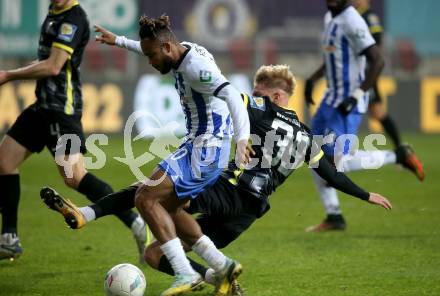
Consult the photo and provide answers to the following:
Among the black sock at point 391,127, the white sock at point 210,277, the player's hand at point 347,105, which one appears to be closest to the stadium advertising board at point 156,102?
the black sock at point 391,127

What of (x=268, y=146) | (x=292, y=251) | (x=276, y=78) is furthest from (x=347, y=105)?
(x=268, y=146)

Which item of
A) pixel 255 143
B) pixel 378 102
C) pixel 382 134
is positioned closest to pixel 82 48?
pixel 255 143

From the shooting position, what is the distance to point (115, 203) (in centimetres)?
620

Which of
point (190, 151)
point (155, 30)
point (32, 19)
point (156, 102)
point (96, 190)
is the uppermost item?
point (155, 30)

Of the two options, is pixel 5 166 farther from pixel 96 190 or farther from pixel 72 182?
pixel 96 190

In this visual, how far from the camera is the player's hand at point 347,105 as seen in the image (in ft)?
29.5

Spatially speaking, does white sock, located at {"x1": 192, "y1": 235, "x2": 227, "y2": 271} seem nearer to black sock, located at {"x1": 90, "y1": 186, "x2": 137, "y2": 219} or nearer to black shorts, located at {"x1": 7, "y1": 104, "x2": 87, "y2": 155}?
black sock, located at {"x1": 90, "y1": 186, "x2": 137, "y2": 219}

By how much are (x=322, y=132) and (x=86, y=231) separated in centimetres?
258

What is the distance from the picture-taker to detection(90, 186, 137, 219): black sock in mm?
6160

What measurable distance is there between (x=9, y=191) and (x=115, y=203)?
1.82m

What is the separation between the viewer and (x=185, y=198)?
601cm

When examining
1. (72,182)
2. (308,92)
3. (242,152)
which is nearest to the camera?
(242,152)

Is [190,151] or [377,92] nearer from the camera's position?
[190,151]

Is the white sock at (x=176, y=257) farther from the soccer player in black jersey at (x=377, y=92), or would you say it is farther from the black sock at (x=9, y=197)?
the soccer player in black jersey at (x=377, y=92)
